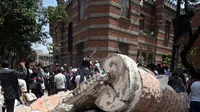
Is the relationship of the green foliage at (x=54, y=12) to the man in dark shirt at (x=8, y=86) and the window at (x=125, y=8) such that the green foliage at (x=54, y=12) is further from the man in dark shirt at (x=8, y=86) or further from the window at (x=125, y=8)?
the man in dark shirt at (x=8, y=86)

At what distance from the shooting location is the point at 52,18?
42.5ft

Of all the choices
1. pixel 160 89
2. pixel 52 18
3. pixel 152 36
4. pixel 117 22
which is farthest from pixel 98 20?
pixel 160 89

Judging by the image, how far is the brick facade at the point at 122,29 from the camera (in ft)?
43.6

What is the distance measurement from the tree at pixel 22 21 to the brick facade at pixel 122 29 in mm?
2047

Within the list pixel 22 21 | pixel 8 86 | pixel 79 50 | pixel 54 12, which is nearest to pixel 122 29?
pixel 79 50

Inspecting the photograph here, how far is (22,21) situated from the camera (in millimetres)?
11664

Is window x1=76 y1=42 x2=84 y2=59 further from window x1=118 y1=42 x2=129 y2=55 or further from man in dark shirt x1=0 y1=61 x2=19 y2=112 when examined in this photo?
man in dark shirt x1=0 y1=61 x2=19 y2=112

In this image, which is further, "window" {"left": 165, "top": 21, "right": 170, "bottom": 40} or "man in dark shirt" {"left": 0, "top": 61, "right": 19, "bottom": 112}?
"window" {"left": 165, "top": 21, "right": 170, "bottom": 40}

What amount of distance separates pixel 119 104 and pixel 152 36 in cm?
1624

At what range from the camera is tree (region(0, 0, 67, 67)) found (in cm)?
1128

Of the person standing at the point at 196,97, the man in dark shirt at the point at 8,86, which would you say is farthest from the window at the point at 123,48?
the person standing at the point at 196,97

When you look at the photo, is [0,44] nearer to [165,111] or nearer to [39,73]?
[39,73]

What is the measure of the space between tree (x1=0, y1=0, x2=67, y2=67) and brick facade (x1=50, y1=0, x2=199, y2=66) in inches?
80.6

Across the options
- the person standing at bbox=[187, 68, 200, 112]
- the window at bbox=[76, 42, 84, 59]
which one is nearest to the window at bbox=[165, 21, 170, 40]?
the window at bbox=[76, 42, 84, 59]
